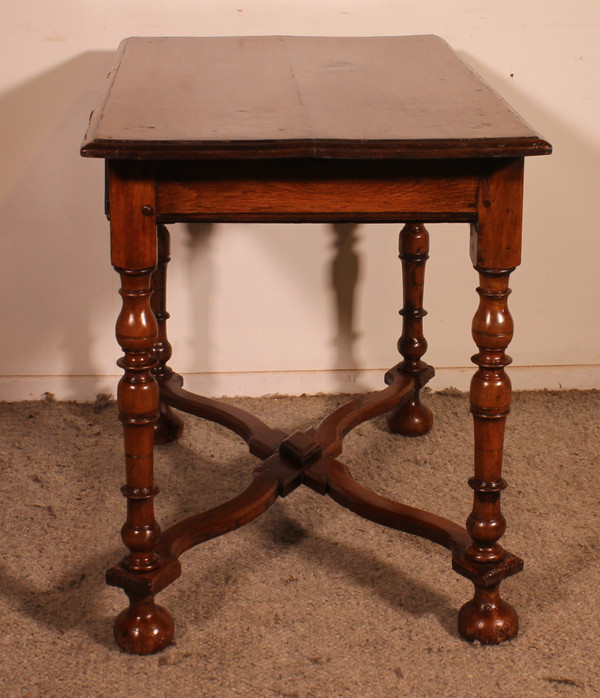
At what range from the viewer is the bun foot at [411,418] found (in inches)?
73.7

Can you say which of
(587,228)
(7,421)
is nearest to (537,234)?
(587,228)

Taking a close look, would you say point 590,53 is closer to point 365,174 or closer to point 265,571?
point 365,174

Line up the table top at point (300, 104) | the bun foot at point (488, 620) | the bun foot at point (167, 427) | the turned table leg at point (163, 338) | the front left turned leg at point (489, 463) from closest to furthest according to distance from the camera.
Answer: the table top at point (300, 104)
the front left turned leg at point (489, 463)
the bun foot at point (488, 620)
the turned table leg at point (163, 338)
the bun foot at point (167, 427)

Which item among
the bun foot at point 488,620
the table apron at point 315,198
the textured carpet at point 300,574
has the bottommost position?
the textured carpet at point 300,574

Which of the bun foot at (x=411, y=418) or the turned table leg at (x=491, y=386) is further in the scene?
the bun foot at (x=411, y=418)

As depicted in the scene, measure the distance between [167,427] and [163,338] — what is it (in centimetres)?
17

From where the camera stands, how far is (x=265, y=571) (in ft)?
4.77

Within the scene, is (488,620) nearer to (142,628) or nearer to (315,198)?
(142,628)

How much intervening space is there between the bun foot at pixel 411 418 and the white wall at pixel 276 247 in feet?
0.69

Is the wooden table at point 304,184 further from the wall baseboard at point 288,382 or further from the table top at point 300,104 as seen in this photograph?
the wall baseboard at point 288,382

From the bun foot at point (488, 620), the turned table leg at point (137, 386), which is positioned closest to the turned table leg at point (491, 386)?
the bun foot at point (488, 620)

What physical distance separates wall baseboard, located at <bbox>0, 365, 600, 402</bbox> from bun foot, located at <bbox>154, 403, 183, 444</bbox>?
204mm

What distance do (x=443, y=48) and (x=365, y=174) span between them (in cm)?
49

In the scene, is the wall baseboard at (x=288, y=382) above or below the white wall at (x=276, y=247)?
below
